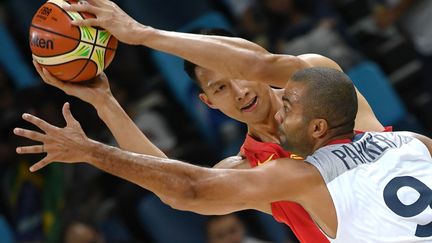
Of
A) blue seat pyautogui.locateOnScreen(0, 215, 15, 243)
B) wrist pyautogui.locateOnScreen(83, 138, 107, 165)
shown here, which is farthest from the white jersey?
blue seat pyautogui.locateOnScreen(0, 215, 15, 243)

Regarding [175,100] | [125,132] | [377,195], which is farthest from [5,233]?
[377,195]

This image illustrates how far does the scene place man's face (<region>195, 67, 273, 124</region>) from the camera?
488cm

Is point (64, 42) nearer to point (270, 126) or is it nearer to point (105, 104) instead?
point (105, 104)

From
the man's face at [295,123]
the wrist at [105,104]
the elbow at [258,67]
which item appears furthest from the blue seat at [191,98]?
the man's face at [295,123]

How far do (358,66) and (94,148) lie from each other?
4206 millimetres

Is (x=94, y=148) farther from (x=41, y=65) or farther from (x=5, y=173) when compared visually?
(x=5, y=173)

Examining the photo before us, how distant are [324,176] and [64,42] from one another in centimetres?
136

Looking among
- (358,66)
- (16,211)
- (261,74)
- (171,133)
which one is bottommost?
(16,211)

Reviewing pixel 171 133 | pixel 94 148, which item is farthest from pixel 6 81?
pixel 94 148

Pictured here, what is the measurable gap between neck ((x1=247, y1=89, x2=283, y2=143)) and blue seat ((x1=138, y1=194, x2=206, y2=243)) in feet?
7.79

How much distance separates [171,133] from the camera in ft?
25.6

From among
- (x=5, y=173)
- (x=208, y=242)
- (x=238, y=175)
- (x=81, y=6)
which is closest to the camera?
(x=238, y=175)

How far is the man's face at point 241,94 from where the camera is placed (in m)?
4.88

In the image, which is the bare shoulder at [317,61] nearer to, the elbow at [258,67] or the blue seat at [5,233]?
the elbow at [258,67]
